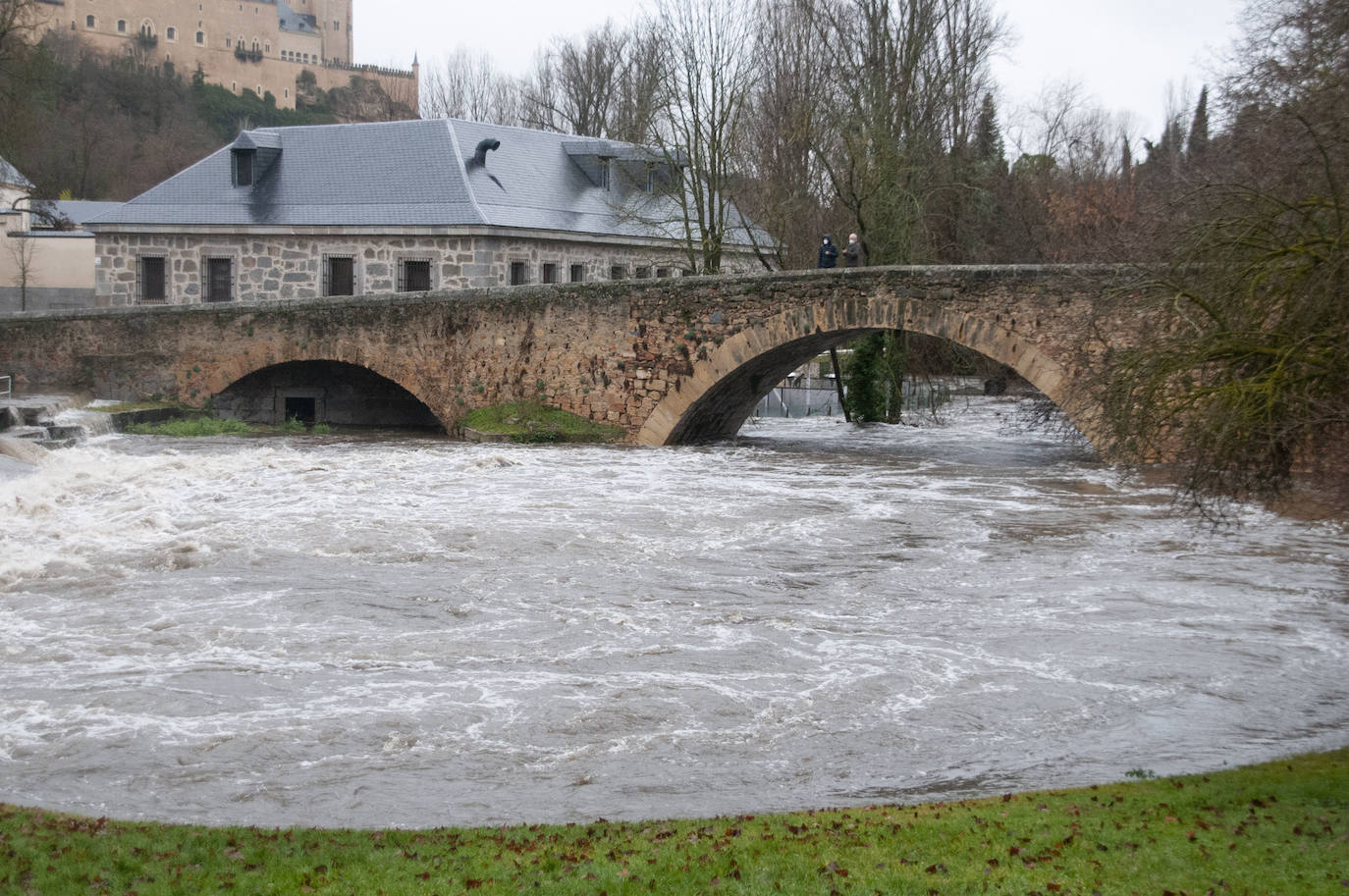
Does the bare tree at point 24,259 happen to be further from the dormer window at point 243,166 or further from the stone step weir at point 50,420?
the stone step weir at point 50,420

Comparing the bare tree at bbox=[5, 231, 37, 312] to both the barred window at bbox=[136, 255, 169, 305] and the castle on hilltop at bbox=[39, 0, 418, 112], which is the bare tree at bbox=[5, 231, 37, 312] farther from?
the castle on hilltop at bbox=[39, 0, 418, 112]

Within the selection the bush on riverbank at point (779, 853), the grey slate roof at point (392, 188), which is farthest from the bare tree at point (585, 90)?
the bush on riverbank at point (779, 853)

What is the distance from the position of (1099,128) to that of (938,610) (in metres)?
41.6

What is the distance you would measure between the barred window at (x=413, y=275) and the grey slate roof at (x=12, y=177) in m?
15.1

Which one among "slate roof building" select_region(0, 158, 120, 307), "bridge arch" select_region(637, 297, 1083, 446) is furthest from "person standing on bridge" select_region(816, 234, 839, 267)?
"slate roof building" select_region(0, 158, 120, 307)

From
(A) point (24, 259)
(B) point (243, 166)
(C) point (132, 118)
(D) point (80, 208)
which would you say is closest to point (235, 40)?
(C) point (132, 118)

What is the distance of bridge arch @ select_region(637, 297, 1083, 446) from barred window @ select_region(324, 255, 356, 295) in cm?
910

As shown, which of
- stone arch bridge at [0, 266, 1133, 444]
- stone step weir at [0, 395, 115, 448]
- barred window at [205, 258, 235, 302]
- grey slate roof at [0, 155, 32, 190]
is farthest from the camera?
grey slate roof at [0, 155, 32, 190]

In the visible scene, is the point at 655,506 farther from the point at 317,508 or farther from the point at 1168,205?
the point at 1168,205

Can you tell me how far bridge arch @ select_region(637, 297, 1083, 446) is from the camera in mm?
18250

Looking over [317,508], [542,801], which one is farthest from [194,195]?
[542,801]

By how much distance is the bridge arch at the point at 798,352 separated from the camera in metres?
18.2

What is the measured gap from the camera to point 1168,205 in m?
10.5

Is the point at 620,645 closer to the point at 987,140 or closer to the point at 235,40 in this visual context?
the point at 987,140
